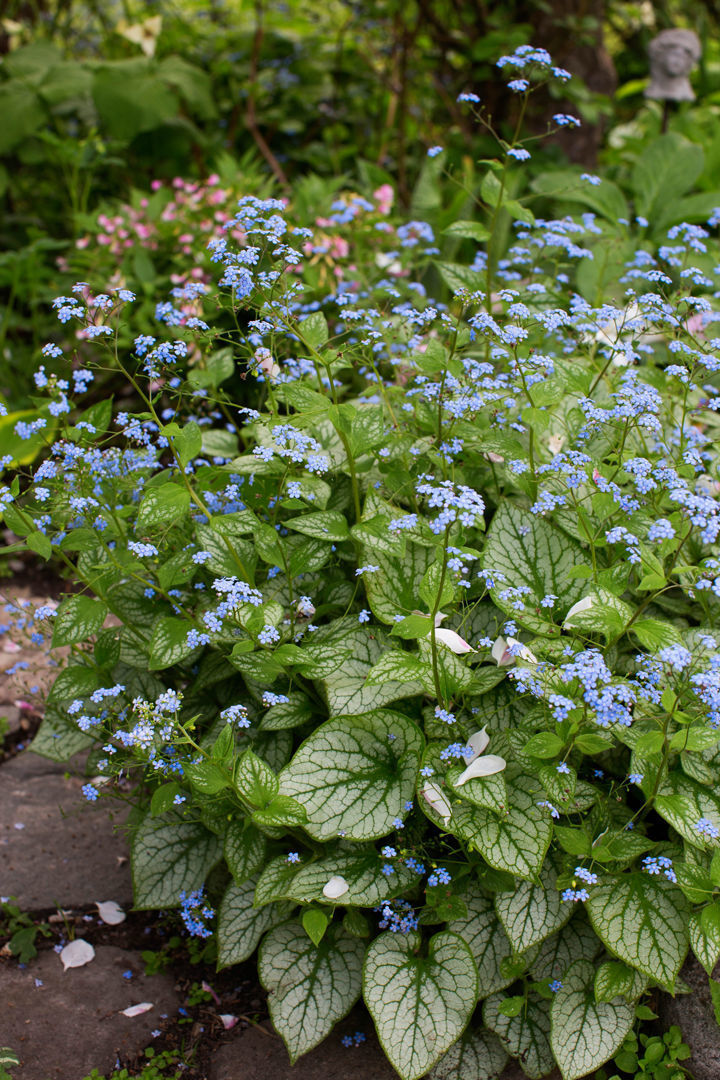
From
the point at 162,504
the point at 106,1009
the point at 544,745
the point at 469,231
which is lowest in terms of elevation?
the point at 106,1009

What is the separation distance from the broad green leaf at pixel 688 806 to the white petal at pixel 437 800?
0.37 metres

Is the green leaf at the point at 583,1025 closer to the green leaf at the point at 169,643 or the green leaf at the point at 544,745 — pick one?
the green leaf at the point at 544,745

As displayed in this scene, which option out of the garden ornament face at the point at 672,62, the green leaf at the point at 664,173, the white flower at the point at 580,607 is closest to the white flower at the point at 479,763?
the white flower at the point at 580,607

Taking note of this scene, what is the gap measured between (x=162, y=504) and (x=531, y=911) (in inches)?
40.4

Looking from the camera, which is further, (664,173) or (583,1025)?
(664,173)

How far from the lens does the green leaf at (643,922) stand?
162 centimetres

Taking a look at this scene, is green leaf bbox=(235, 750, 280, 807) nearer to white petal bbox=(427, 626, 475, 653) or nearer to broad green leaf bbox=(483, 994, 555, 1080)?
white petal bbox=(427, 626, 475, 653)

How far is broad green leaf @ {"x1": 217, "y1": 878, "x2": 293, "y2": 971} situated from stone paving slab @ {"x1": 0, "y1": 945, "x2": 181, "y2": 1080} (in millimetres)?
250

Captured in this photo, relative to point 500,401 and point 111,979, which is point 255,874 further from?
point 500,401

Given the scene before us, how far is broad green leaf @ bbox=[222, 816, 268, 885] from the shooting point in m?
1.83

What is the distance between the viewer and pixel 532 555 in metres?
1.97

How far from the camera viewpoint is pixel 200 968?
2.10 meters

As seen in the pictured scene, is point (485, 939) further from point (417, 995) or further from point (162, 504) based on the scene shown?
point (162, 504)

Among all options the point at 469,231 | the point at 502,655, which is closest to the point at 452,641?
the point at 502,655
